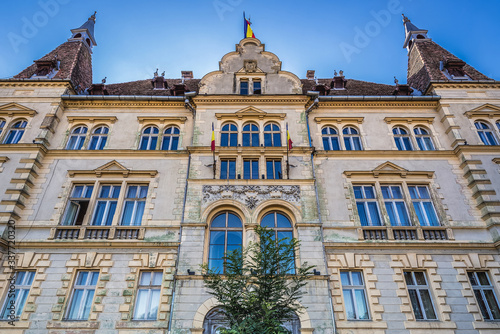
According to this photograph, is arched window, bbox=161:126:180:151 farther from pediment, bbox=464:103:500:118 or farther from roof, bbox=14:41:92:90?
pediment, bbox=464:103:500:118

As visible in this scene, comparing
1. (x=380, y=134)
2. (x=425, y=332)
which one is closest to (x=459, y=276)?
(x=425, y=332)

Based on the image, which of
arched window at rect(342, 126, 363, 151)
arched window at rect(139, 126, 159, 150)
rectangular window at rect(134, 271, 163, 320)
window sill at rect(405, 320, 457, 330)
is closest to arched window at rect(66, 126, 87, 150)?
arched window at rect(139, 126, 159, 150)

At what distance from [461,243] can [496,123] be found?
341 inches

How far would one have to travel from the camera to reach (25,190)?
16.7 meters

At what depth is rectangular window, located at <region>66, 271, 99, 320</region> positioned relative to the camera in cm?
1393

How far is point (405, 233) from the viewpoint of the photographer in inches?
625

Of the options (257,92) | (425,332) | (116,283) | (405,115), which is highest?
(257,92)

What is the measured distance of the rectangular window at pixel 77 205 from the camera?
16.4 m

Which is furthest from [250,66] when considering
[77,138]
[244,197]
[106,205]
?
[106,205]

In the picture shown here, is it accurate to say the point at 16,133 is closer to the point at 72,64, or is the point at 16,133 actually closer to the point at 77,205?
the point at 77,205

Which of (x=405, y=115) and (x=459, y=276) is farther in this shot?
(x=405, y=115)

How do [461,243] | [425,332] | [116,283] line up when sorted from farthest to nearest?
[461,243], [116,283], [425,332]

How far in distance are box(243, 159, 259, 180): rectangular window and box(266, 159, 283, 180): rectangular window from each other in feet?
1.83

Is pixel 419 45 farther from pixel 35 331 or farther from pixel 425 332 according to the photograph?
pixel 35 331
